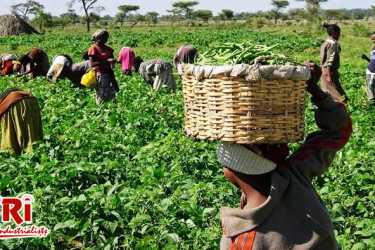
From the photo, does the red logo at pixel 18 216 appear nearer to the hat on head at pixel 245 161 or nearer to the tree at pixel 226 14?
the hat on head at pixel 245 161

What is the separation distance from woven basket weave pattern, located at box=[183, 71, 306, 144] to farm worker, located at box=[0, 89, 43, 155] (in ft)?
13.9

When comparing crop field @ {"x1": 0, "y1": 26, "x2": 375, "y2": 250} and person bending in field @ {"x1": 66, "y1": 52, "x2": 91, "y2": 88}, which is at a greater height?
person bending in field @ {"x1": 66, "y1": 52, "x2": 91, "y2": 88}

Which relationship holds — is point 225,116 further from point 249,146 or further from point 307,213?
point 307,213

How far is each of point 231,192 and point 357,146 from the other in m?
2.39

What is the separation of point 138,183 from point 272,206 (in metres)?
2.84

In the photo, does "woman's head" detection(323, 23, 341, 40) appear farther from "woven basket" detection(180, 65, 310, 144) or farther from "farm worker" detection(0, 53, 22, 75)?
"farm worker" detection(0, 53, 22, 75)

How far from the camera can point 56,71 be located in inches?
413

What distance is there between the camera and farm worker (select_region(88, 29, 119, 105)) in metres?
8.12

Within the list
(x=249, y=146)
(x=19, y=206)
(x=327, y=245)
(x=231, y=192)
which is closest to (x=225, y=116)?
(x=249, y=146)

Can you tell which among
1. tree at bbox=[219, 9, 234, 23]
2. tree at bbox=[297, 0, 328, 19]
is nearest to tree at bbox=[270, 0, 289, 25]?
tree at bbox=[219, 9, 234, 23]

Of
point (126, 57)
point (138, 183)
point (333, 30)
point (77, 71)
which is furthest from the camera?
point (126, 57)

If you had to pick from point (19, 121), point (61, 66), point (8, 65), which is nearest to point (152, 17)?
point (8, 65)

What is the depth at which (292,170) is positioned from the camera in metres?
2.35

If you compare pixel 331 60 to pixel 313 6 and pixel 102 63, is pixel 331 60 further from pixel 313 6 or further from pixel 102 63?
pixel 313 6
